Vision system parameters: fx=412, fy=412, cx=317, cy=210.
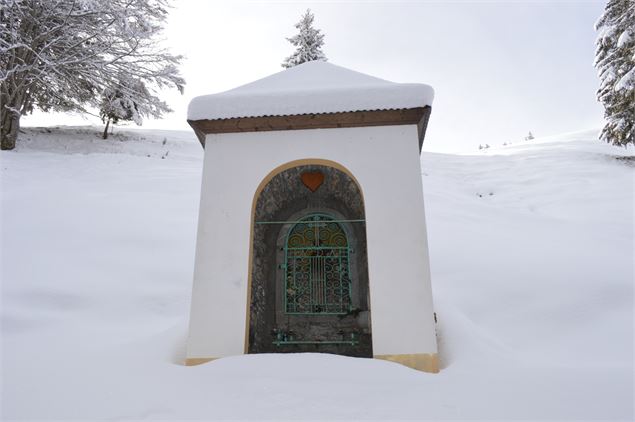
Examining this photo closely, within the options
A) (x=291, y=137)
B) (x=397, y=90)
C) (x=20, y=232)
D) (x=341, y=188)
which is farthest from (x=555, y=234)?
(x=20, y=232)

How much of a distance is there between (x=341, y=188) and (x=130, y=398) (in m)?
3.41

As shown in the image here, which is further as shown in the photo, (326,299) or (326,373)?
(326,299)

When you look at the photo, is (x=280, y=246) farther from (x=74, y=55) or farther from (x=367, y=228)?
(x=74, y=55)

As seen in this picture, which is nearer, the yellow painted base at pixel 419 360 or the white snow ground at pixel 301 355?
the white snow ground at pixel 301 355

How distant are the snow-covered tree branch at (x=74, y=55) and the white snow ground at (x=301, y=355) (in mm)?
2441

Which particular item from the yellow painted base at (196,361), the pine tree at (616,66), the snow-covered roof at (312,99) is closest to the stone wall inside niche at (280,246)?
the yellow painted base at (196,361)

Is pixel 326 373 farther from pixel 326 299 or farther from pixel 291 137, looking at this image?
pixel 291 137

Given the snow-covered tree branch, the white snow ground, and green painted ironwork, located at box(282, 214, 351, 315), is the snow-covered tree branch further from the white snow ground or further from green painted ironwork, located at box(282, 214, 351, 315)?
green painted ironwork, located at box(282, 214, 351, 315)

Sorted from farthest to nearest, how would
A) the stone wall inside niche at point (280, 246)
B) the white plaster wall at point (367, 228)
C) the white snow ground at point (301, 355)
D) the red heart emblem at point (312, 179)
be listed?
the red heart emblem at point (312, 179) → the stone wall inside niche at point (280, 246) → the white plaster wall at point (367, 228) → the white snow ground at point (301, 355)

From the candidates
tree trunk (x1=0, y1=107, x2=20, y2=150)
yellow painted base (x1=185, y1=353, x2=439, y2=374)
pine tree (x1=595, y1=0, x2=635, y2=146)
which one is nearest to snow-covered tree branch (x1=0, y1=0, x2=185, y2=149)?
tree trunk (x1=0, y1=107, x2=20, y2=150)

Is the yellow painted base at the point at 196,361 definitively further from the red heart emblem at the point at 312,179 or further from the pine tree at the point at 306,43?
the pine tree at the point at 306,43

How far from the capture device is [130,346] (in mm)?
4203

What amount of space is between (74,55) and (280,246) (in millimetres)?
10540

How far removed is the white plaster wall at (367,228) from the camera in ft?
12.3
